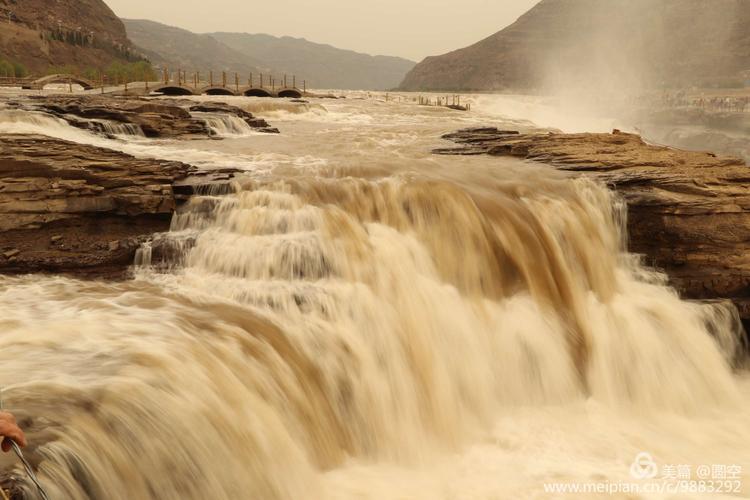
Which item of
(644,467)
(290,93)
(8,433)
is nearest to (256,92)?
(290,93)

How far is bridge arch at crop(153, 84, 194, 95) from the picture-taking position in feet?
124

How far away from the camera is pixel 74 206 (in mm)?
7301

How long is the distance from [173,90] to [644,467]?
129 ft

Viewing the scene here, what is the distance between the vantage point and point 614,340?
24.6 feet

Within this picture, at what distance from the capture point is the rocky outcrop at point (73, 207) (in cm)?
690

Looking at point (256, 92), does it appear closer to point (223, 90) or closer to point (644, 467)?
point (223, 90)

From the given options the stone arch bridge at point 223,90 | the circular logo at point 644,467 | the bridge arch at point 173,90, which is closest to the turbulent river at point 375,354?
the circular logo at point 644,467

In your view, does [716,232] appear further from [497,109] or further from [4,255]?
[497,109]

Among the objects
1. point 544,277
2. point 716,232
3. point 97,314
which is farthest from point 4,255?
point 716,232

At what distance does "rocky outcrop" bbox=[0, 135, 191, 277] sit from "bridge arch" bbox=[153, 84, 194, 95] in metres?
32.3

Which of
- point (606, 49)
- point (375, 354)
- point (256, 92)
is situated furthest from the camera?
point (606, 49)

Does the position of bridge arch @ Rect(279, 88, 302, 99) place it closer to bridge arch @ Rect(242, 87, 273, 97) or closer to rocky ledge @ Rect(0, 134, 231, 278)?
bridge arch @ Rect(242, 87, 273, 97)

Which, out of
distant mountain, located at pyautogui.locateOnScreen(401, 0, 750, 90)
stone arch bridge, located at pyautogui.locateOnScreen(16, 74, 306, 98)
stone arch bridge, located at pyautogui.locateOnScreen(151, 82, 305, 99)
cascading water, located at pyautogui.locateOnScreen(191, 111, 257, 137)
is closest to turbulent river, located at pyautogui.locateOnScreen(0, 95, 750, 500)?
cascading water, located at pyautogui.locateOnScreen(191, 111, 257, 137)

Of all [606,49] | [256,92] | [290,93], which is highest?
[606,49]
